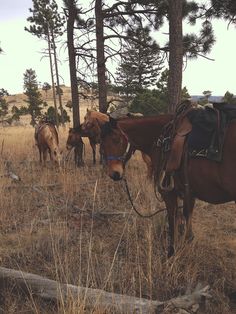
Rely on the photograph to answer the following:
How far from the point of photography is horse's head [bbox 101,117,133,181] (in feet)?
15.2

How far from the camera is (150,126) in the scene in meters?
4.76

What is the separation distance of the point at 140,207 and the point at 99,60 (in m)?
6.03

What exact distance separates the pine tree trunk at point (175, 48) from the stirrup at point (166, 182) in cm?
219

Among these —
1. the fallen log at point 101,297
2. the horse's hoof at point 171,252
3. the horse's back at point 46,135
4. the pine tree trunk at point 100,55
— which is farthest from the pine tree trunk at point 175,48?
the horse's back at point 46,135

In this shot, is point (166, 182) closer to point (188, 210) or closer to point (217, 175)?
point (188, 210)

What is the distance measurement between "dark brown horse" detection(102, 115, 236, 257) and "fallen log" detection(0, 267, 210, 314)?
3.17 feet

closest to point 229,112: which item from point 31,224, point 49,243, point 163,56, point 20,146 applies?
point 49,243

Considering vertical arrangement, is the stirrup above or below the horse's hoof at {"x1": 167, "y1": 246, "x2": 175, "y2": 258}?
above

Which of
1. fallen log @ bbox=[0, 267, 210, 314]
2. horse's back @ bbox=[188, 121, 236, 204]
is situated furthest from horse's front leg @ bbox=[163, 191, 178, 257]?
fallen log @ bbox=[0, 267, 210, 314]

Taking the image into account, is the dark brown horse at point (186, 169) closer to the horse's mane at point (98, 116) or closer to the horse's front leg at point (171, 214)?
the horse's front leg at point (171, 214)

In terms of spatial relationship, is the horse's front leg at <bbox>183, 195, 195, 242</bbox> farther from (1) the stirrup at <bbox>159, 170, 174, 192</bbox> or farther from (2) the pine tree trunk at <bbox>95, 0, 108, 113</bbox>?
(2) the pine tree trunk at <bbox>95, 0, 108, 113</bbox>

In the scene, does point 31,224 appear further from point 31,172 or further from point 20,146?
point 20,146

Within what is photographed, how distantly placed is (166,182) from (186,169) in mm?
481

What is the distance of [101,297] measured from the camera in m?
3.41
